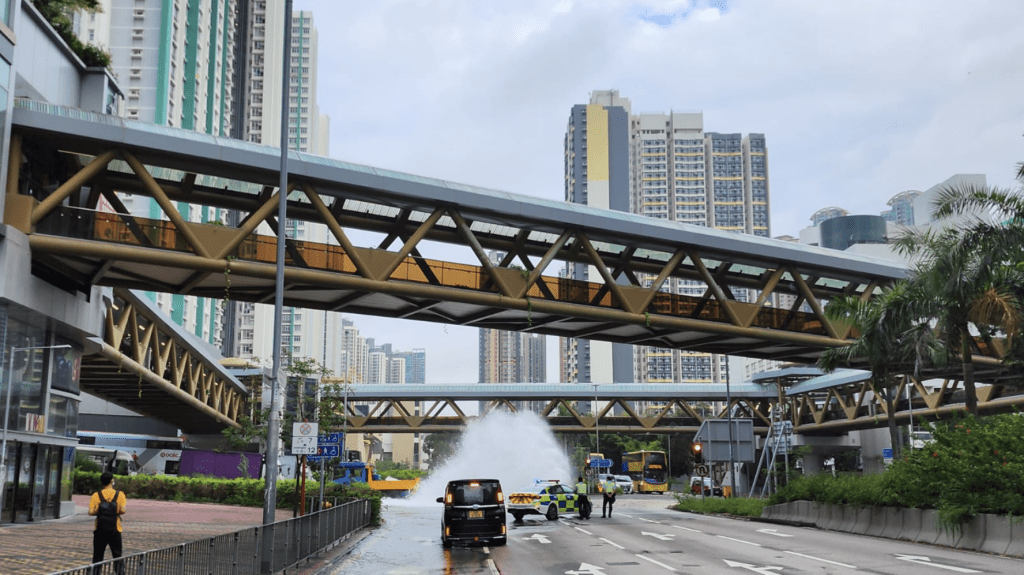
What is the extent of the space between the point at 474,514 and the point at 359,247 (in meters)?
9.74

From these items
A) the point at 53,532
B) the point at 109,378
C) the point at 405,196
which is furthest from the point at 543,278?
the point at 109,378

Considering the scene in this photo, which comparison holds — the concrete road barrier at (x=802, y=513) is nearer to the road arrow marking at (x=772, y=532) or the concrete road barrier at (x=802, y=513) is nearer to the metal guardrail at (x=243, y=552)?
the road arrow marking at (x=772, y=532)

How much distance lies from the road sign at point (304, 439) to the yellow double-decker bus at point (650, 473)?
71.5 metres

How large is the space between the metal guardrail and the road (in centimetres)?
99

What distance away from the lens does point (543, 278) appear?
3334 centimetres

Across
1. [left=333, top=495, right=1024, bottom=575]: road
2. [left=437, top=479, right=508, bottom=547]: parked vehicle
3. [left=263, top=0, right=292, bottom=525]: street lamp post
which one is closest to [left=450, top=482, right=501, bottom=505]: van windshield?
[left=437, top=479, right=508, bottom=547]: parked vehicle

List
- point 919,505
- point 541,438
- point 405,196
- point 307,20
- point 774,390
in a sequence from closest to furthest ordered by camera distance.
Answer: point 919,505 < point 405,196 < point 774,390 < point 541,438 < point 307,20

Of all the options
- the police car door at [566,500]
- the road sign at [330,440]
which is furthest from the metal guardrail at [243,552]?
the police car door at [566,500]

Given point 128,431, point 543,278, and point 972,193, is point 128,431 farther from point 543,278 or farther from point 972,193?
point 972,193

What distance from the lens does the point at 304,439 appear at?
2205 centimetres

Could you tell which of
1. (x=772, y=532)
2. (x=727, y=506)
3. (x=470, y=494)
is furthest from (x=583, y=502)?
(x=470, y=494)

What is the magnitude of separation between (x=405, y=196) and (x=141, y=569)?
805 inches

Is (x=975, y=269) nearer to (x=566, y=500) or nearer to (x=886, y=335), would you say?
(x=886, y=335)

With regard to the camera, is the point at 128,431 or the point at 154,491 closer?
the point at 154,491
